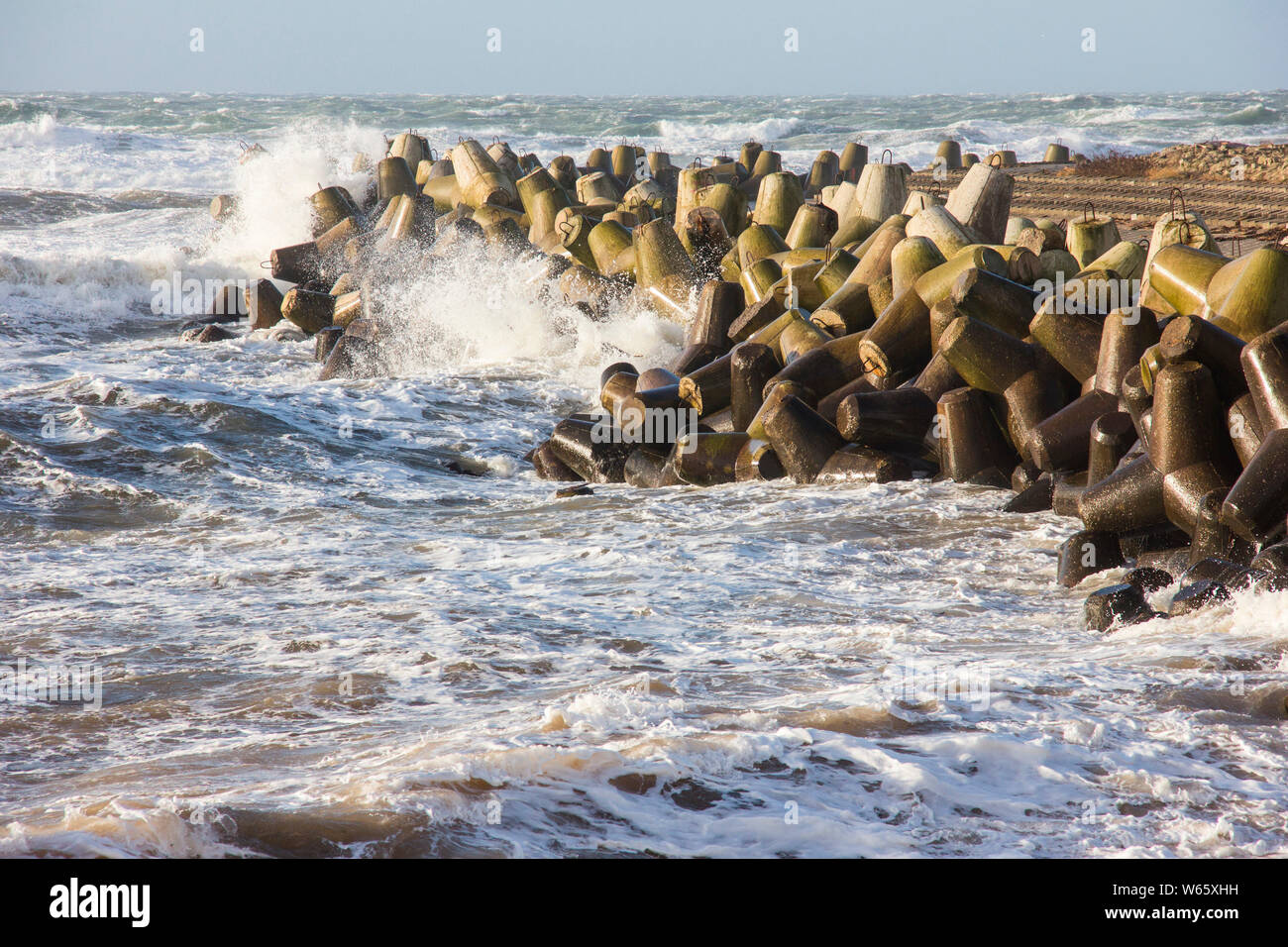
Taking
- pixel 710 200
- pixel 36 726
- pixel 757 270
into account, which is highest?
pixel 710 200

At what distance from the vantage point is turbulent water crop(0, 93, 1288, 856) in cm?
281

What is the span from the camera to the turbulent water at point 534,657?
9.23 ft

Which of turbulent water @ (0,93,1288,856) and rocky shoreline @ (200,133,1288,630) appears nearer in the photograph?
turbulent water @ (0,93,1288,856)

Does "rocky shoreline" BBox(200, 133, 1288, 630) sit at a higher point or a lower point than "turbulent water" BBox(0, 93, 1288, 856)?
higher

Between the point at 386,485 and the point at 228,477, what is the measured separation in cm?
96

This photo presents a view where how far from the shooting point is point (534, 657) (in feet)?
13.8

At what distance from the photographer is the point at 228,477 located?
23.2ft

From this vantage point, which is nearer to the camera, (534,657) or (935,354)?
(534,657)

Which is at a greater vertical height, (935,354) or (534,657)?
(935,354)

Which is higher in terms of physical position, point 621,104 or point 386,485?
point 621,104
